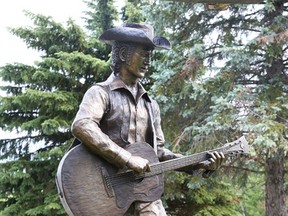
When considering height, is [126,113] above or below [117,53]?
below

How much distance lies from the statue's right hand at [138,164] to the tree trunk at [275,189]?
536 cm

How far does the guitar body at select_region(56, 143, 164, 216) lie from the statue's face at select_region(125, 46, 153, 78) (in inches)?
16.9

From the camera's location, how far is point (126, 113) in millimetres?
2668

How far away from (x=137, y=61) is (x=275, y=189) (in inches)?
212

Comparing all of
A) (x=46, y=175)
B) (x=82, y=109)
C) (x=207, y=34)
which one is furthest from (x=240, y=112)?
(x=82, y=109)

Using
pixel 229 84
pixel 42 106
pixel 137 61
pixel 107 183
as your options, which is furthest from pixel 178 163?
pixel 42 106

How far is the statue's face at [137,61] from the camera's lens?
2.74 meters

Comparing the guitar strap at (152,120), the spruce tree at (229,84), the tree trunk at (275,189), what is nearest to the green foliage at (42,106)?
the spruce tree at (229,84)

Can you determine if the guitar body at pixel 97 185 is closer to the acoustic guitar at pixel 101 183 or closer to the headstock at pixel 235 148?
the acoustic guitar at pixel 101 183

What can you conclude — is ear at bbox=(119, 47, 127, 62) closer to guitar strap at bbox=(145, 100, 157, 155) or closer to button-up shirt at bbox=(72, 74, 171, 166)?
button-up shirt at bbox=(72, 74, 171, 166)

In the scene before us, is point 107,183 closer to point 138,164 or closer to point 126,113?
point 138,164

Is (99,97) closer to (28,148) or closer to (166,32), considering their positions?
(166,32)

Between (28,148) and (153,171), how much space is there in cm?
737

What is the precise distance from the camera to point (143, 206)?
2.55 metres
